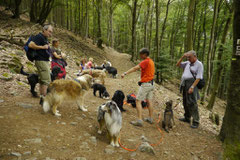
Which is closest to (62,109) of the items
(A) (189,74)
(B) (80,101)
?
(B) (80,101)

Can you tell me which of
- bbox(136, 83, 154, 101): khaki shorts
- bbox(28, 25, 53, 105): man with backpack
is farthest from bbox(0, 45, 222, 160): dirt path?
bbox(136, 83, 154, 101): khaki shorts

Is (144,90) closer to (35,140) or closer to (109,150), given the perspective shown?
(109,150)

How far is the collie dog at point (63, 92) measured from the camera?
384cm

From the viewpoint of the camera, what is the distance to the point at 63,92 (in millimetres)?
4047

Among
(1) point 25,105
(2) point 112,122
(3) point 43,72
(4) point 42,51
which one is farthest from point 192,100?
(1) point 25,105

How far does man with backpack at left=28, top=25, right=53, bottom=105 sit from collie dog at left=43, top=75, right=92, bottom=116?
0.42 meters

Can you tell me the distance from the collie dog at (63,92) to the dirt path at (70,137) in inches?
12.5

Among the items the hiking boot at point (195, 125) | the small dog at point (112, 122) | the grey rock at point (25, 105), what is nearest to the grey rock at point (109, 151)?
the small dog at point (112, 122)

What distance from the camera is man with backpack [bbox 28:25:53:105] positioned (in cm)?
371

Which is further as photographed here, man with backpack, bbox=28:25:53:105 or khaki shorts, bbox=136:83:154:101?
khaki shorts, bbox=136:83:154:101

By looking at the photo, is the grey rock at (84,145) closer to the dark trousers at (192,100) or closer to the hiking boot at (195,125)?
the dark trousers at (192,100)

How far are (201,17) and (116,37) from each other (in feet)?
109

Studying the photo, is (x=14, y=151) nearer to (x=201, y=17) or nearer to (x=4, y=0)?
(x=4, y=0)

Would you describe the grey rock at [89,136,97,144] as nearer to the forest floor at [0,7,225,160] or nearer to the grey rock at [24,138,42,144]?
the forest floor at [0,7,225,160]
